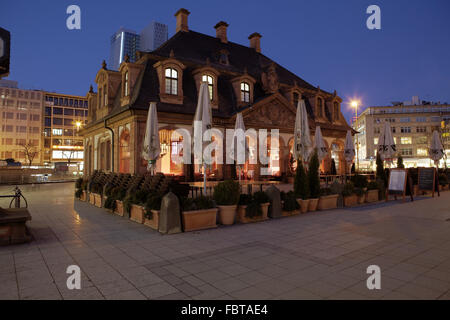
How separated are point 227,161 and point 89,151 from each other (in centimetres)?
1446

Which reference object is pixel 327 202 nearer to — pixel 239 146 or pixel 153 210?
pixel 239 146

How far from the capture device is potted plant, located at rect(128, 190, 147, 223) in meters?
8.92

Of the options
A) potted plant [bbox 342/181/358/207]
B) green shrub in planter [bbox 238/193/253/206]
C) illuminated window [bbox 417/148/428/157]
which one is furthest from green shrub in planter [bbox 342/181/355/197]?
illuminated window [bbox 417/148/428/157]

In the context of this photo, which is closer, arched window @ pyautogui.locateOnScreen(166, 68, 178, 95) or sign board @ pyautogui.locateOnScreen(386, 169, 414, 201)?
sign board @ pyautogui.locateOnScreen(386, 169, 414, 201)

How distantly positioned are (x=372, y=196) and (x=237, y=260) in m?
10.9

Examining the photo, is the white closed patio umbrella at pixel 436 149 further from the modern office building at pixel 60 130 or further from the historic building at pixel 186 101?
the modern office building at pixel 60 130

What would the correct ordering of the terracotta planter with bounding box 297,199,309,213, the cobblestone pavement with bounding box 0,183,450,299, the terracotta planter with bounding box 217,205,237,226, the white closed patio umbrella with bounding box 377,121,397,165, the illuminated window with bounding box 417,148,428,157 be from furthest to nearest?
1. the illuminated window with bounding box 417,148,428,157
2. the white closed patio umbrella with bounding box 377,121,397,165
3. the terracotta planter with bounding box 297,199,309,213
4. the terracotta planter with bounding box 217,205,237,226
5. the cobblestone pavement with bounding box 0,183,450,299

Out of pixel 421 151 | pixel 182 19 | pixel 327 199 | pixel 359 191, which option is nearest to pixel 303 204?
pixel 327 199

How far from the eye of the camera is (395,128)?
74.9 metres

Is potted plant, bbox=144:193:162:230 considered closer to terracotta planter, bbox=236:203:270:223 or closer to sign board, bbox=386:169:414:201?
terracotta planter, bbox=236:203:270:223

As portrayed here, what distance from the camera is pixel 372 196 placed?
13922 mm

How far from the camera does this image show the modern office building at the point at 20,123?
2884 inches
